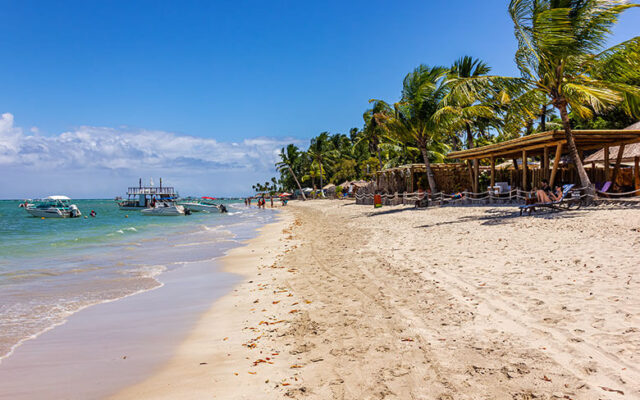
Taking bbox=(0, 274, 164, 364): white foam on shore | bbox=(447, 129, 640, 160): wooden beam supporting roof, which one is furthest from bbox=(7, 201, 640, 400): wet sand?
bbox=(447, 129, 640, 160): wooden beam supporting roof

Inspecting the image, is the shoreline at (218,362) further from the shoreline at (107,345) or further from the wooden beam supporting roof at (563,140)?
the wooden beam supporting roof at (563,140)

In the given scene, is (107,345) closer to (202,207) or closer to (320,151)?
(202,207)

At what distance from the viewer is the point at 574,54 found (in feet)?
43.2

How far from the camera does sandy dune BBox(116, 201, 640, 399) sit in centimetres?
302

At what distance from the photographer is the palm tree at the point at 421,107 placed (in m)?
22.0

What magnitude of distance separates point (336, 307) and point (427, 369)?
7.12ft

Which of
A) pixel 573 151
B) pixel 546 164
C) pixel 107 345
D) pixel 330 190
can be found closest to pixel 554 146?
pixel 546 164

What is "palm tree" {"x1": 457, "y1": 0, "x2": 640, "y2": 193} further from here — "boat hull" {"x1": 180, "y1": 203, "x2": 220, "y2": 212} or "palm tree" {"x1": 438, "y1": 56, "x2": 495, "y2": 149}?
"boat hull" {"x1": 180, "y1": 203, "x2": 220, "y2": 212}

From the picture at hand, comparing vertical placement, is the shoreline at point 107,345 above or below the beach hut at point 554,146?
below

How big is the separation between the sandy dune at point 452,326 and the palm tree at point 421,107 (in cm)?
1504

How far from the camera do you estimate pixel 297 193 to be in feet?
276

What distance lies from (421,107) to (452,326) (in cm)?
1991

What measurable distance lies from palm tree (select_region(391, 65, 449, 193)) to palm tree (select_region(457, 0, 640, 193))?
7202 mm

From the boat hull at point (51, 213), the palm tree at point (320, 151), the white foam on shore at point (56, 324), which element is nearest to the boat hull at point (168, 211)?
the boat hull at point (51, 213)
